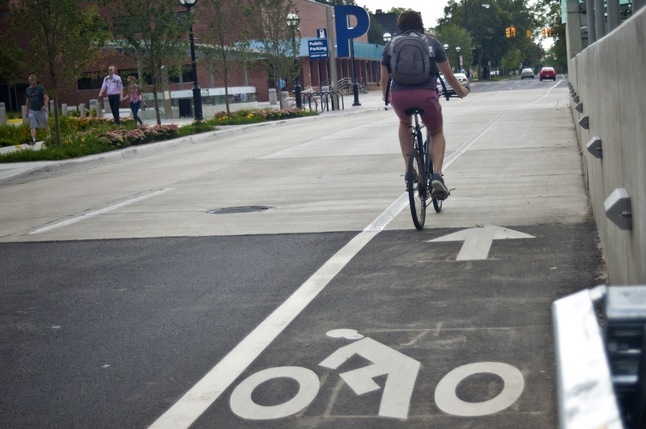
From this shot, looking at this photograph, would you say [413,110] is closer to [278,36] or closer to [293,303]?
[293,303]

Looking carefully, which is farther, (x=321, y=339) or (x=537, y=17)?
(x=537, y=17)

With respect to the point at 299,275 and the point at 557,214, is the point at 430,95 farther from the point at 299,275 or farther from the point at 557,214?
the point at 299,275

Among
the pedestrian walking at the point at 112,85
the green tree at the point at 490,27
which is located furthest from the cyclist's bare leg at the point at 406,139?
the green tree at the point at 490,27

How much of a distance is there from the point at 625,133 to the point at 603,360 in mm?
3861

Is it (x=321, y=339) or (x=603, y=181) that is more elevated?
(x=603, y=181)

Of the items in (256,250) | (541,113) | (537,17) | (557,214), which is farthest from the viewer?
(537,17)

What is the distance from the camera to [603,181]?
23.1 feet

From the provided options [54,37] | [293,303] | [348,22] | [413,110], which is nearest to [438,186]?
[413,110]

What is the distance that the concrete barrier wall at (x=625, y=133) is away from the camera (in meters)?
4.17

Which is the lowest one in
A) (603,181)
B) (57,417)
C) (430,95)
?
(57,417)

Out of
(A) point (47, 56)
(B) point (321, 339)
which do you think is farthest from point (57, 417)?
(A) point (47, 56)

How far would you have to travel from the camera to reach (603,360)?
133 cm

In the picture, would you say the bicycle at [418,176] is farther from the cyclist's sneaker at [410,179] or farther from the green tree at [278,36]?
the green tree at [278,36]

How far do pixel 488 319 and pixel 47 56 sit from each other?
18.6 metres
